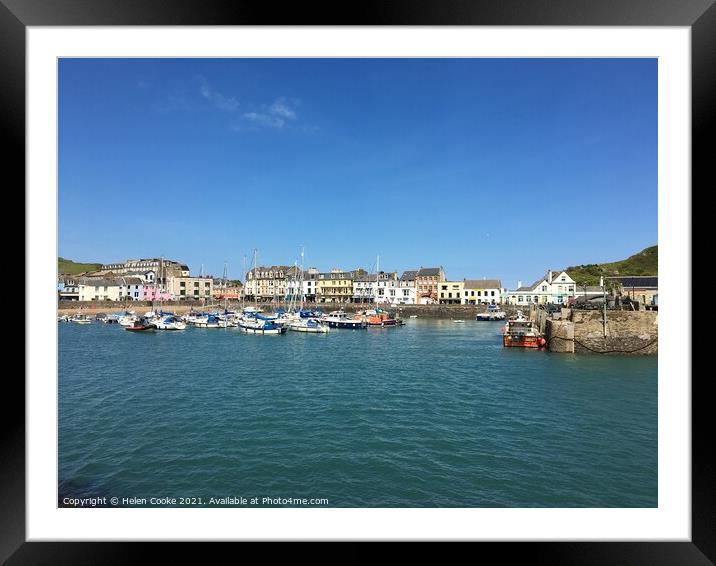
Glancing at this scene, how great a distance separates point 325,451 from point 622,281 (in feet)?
93.3

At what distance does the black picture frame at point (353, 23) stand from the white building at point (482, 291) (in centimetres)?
4647

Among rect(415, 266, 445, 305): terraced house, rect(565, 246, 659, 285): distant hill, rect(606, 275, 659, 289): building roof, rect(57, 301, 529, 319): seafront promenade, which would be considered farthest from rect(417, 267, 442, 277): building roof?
rect(606, 275, 659, 289): building roof

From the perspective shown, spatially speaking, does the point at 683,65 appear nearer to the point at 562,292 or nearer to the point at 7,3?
Answer: the point at 7,3

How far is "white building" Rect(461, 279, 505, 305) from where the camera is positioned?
46469mm

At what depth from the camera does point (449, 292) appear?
159ft

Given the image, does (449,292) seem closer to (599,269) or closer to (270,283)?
(599,269)

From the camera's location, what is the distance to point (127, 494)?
13.5 feet

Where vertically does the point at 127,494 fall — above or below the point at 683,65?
below

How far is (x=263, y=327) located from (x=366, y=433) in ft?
60.4

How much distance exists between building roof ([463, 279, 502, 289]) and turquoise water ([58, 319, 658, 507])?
35.1m

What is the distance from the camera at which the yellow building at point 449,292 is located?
4806 centimetres

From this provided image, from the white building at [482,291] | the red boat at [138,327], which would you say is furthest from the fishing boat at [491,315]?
the red boat at [138,327]

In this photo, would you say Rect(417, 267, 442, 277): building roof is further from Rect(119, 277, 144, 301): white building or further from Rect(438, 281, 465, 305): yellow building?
Rect(119, 277, 144, 301): white building

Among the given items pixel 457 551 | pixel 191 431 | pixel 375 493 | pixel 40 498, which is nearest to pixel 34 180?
pixel 40 498
